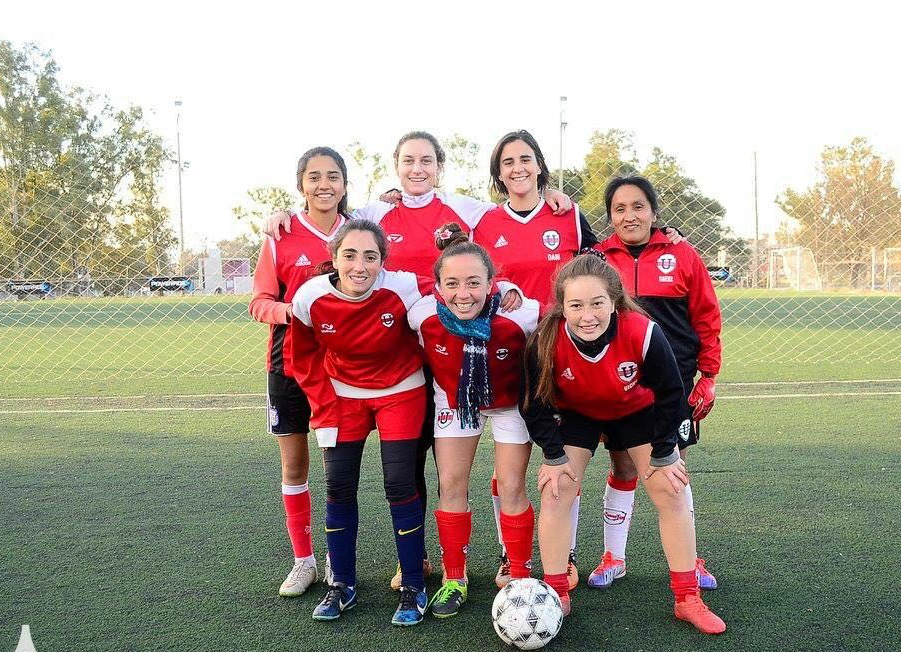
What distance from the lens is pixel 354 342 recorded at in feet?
9.32

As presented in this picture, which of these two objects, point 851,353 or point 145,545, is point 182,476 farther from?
point 851,353

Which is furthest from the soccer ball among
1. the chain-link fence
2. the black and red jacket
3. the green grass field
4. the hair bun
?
the chain-link fence

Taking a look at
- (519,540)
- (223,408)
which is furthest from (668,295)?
(223,408)

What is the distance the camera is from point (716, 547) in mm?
3270

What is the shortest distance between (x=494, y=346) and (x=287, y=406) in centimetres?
88

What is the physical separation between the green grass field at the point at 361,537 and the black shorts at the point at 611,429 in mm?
567

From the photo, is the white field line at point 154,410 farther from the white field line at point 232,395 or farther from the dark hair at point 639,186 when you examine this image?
the dark hair at point 639,186

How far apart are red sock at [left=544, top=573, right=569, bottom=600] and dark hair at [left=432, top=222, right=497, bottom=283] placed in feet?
3.44

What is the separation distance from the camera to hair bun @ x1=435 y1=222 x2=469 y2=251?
9.43 feet

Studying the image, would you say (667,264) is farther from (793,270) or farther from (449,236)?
(793,270)

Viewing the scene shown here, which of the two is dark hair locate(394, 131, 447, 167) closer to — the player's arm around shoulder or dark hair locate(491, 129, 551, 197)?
dark hair locate(491, 129, 551, 197)

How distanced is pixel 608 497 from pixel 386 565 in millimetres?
933

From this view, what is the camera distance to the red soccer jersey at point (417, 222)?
3.16 metres

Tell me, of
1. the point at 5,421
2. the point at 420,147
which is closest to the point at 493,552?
the point at 420,147
